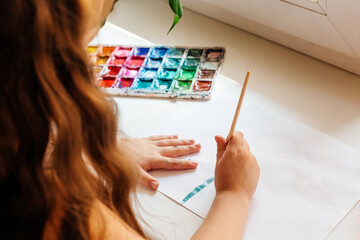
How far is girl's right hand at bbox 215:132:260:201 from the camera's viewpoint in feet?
2.05

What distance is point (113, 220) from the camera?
0.51 meters

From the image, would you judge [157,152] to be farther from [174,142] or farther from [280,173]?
[280,173]

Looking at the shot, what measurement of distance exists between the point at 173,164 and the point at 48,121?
0.30m

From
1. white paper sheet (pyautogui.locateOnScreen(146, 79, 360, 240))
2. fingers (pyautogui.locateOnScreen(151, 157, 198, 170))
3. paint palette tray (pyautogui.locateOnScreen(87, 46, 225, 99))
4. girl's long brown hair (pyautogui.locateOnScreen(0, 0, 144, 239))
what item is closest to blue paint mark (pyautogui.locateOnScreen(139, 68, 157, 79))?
paint palette tray (pyautogui.locateOnScreen(87, 46, 225, 99))

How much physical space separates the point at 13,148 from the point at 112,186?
157mm

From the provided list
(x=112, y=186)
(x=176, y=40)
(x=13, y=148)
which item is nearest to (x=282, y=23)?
(x=176, y=40)

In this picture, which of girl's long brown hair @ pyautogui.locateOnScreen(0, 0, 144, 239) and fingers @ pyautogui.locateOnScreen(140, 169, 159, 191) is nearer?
girl's long brown hair @ pyautogui.locateOnScreen(0, 0, 144, 239)

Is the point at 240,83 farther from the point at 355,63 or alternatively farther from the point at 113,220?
the point at 113,220

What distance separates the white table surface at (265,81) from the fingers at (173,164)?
0.05m

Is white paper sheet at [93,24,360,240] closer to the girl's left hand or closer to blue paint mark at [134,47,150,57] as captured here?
the girl's left hand

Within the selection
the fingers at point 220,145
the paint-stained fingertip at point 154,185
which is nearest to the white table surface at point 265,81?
the paint-stained fingertip at point 154,185

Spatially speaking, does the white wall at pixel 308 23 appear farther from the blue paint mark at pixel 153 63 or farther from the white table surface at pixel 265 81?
the blue paint mark at pixel 153 63

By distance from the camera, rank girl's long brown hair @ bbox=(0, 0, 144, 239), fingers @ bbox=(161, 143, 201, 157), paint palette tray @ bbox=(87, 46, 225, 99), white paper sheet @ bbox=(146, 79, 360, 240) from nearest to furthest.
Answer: girl's long brown hair @ bbox=(0, 0, 144, 239) < white paper sheet @ bbox=(146, 79, 360, 240) < fingers @ bbox=(161, 143, 201, 157) < paint palette tray @ bbox=(87, 46, 225, 99)

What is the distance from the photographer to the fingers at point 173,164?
682mm
